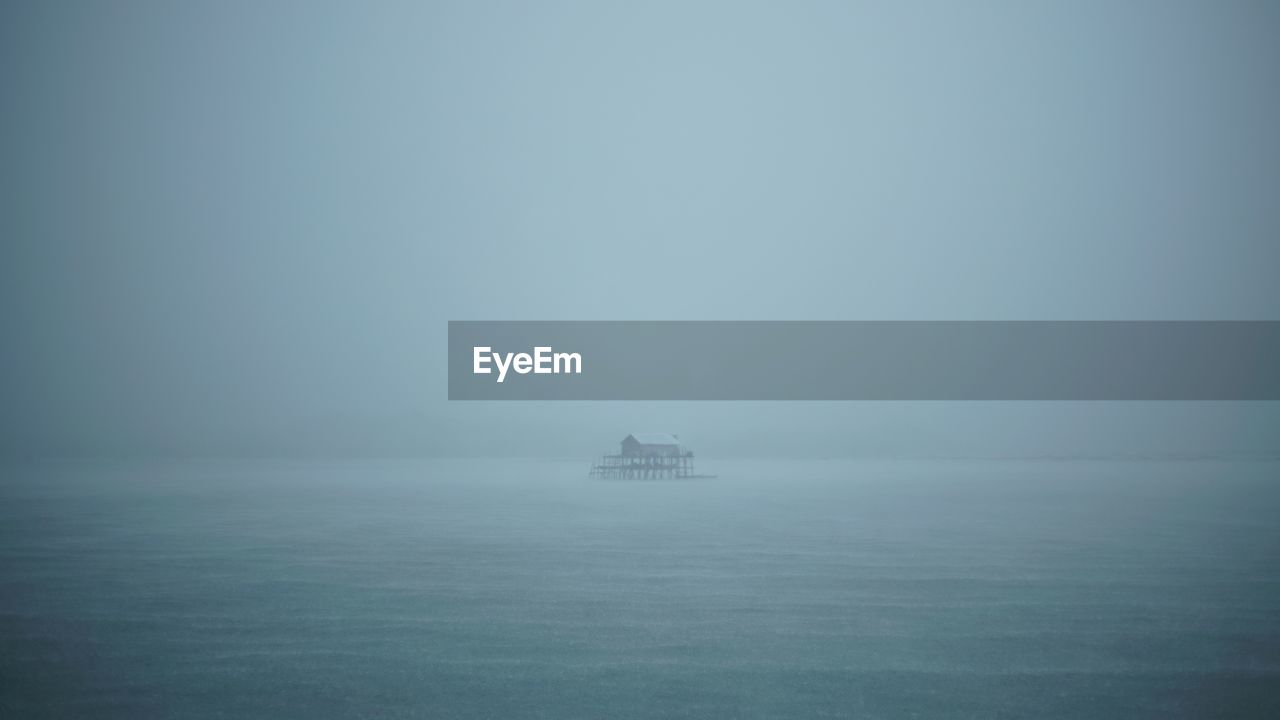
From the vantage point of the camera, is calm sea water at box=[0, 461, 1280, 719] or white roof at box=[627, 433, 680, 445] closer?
calm sea water at box=[0, 461, 1280, 719]

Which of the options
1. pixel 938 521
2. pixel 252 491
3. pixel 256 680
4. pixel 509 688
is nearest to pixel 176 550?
pixel 256 680

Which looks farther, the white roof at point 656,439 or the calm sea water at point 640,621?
the white roof at point 656,439

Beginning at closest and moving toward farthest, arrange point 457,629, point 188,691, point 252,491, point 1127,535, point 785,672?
point 188,691
point 785,672
point 457,629
point 1127,535
point 252,491

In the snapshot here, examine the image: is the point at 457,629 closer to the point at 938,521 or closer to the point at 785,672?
the point at 785,672

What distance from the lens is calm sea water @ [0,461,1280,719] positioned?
15.2m

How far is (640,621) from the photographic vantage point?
21.1 m

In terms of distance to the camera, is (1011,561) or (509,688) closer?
(509,688)

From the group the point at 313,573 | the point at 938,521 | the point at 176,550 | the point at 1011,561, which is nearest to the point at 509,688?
the point at 313,573

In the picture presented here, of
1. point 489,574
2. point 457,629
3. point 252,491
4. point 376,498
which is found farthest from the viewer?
point 252,491

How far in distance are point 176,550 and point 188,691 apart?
21069 millimetres

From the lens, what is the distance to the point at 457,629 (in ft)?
66.2

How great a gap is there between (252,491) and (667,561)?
58.7 metres

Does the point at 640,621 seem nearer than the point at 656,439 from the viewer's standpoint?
Yes

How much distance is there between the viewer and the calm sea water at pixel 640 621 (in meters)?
15.2
